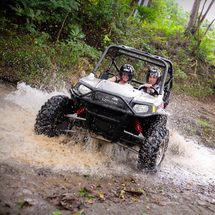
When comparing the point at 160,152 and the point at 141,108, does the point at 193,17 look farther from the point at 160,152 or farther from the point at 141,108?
the point at 141,108

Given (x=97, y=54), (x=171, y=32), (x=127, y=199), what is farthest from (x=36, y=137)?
(x=171, y=32)

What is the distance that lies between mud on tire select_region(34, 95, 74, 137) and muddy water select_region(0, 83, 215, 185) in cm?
13

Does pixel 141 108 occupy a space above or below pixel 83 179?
above

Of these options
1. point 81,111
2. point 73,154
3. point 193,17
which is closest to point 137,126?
point 81,111

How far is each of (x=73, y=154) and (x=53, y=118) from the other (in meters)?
0.66

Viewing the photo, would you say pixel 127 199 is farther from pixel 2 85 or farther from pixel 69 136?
pixel 2 85

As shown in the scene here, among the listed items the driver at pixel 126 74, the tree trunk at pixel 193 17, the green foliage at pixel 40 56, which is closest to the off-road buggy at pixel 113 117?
the driver at pixel 126 74

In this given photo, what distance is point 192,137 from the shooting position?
9.79 m

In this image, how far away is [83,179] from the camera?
4.91m

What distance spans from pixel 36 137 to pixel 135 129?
62.0 inches

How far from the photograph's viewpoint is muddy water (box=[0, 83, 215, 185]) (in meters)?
5.26

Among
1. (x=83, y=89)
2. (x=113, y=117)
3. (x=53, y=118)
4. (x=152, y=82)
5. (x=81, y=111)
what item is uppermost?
(x=152, y=82)

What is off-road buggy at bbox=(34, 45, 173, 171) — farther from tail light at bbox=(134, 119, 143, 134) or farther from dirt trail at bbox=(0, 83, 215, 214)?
dirt trail at bbox=(0, 83, 215, 214)

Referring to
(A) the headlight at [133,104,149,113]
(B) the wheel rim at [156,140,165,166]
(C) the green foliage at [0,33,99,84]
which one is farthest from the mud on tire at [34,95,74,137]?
(C) the green foliage at [0,33,99,84]
